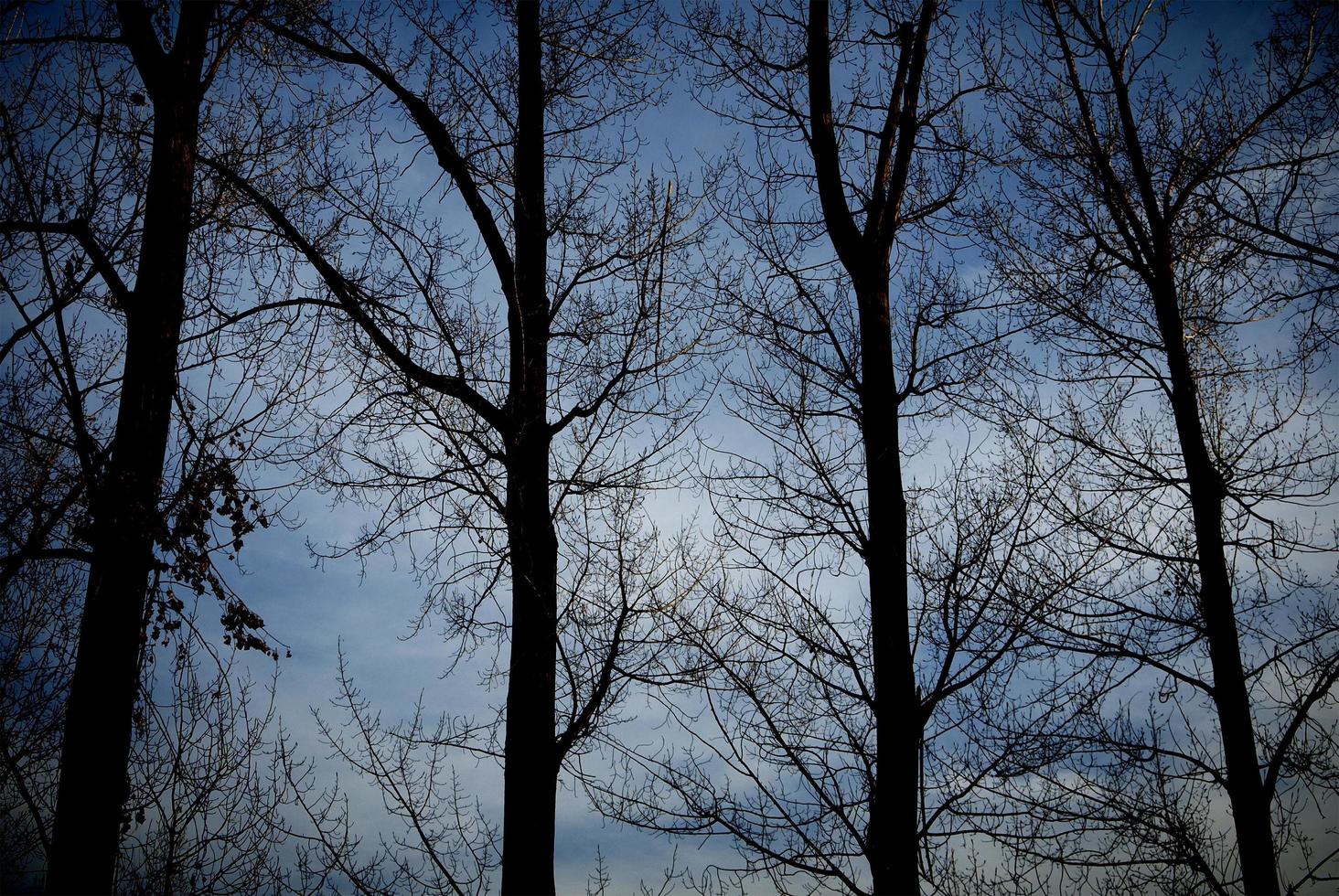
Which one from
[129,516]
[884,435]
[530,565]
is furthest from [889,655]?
[129,516]

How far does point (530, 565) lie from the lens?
5.76 m

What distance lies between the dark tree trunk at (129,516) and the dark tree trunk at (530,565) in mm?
2072

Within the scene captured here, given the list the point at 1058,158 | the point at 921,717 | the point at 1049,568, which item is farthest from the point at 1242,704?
the point at 1058,158

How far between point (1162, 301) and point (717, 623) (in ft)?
14.4

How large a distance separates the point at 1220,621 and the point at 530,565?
15.6 ft

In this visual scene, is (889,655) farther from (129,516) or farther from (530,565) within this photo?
(129,516)

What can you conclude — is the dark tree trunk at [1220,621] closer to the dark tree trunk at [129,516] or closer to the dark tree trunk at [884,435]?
the dark tree trunk at [884,435]

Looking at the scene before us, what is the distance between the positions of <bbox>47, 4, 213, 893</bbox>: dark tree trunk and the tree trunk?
4.14m

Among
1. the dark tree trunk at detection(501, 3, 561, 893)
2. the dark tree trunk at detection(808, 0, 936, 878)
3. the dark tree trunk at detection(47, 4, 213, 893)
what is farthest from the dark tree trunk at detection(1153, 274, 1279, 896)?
the dark tree trunk at detection(47, 4, 213, 893)

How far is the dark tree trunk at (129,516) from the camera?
4.38 meters

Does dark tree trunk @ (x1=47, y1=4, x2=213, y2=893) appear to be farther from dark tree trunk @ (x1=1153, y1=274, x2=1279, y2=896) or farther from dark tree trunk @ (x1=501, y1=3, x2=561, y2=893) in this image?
dark tree trunk @ (x1=1153, y1=274, x2=1279, y2=896)

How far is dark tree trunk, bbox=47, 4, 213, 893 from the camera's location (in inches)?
172

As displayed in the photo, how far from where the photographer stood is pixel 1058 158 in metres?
7.39

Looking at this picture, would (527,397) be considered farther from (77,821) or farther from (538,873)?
(77,821)
